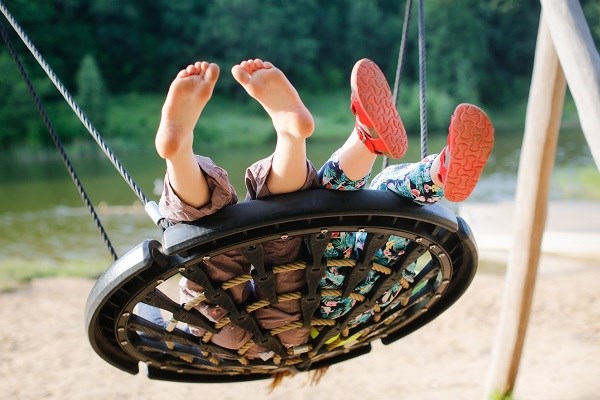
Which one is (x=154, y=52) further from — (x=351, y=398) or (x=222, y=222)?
(x=222, y=222)

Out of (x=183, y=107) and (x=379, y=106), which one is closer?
(x=183, y=107)

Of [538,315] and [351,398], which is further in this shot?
[538,315]

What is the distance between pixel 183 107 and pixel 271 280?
0.35m

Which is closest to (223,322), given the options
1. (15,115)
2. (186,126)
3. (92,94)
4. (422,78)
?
(186,126)

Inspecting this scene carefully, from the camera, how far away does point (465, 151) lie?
4.26 feet

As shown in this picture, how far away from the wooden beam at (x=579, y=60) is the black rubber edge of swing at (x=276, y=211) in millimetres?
388

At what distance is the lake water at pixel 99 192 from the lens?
8.95 meters

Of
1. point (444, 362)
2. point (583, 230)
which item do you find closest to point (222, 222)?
point (444, 362)

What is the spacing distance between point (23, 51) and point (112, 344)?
86.7 ft

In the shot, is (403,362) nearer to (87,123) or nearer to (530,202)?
(530,202)

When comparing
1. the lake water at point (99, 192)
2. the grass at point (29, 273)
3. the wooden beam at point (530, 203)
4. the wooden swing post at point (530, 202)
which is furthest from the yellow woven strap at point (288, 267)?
the lake water at point (99, 192)

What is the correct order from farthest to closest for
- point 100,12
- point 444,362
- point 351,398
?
point 100,12 → point 444,362 → point 351,398

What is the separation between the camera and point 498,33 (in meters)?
31.0

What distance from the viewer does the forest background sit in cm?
2497
